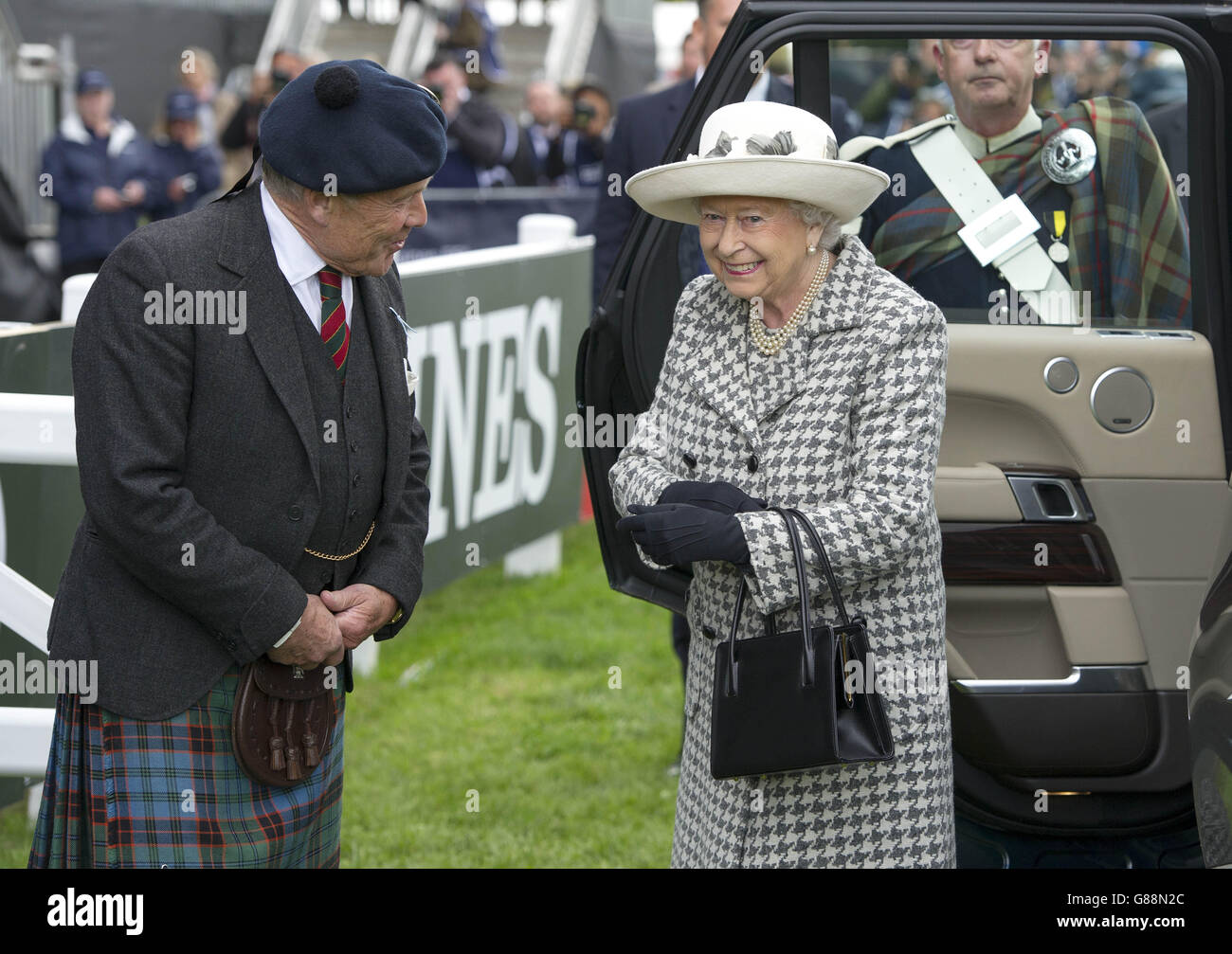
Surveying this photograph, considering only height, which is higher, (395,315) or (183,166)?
(183,166)

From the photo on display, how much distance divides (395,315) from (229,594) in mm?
620

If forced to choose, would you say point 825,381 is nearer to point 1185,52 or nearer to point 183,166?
point 1185,52

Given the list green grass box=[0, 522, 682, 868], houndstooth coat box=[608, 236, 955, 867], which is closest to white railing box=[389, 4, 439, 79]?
green grass box=[0, 522, 682, 868]

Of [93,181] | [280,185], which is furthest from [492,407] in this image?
[93,181]

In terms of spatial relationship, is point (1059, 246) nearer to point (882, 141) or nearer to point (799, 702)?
point (882, 141)

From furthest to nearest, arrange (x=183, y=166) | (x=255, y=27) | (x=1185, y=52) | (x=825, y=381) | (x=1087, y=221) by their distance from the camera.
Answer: (x=255, y=27) → (x=183, y=166) → (x=1087, y=221) → (x=1185, y=52) → (x=825, y=381)

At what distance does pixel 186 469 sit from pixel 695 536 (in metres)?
0.82

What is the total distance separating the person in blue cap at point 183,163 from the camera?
10750 millimetres

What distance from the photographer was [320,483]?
2.61 metres

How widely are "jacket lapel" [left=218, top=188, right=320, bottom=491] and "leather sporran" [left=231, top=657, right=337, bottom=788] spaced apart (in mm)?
325

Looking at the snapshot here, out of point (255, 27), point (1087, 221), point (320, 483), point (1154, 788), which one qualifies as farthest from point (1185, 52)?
point (255, 27)

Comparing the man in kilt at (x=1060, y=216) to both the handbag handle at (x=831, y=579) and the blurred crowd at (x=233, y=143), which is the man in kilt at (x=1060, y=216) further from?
the blurred crowd at (x=233, y=143)

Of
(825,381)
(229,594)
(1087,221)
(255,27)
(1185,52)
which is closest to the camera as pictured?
(229,594)

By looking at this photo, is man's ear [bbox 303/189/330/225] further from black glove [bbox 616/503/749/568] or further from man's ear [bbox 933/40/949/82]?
man's ear [bbox 933/40/949/82]
